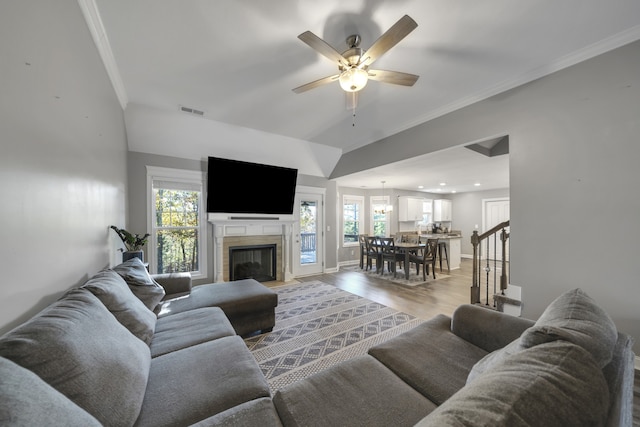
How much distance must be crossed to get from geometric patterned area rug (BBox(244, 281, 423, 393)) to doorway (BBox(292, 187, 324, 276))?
55.8 inches

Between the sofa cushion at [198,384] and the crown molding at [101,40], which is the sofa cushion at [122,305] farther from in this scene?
the crown molding at [101,40]

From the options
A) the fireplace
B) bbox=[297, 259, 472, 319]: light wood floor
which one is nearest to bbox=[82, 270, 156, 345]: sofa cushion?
the fireplace

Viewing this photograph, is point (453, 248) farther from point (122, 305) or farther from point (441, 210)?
point (122, 305)

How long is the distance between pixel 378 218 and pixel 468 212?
3.55 m

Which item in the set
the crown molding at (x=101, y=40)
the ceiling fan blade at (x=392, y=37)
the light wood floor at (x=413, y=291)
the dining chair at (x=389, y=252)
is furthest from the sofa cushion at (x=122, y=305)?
the dining chair at (x=389, y=252)

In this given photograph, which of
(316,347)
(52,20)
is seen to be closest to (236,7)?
(52,20)

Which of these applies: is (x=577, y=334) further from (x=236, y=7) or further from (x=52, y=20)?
(x=52, y=20)

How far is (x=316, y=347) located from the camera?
7.87 feet

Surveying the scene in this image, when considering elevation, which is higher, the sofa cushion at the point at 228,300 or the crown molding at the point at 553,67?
the crown molding at the point at 553,67

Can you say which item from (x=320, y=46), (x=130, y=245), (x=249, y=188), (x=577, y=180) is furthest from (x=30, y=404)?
(x=249, y=188)

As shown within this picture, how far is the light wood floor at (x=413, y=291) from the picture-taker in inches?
136

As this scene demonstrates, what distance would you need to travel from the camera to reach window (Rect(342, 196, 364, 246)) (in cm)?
698

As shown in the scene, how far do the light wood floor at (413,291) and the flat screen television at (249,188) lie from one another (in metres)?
1.84

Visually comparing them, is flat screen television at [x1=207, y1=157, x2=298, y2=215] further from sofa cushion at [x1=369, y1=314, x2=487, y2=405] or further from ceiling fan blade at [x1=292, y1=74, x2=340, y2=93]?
sofa cushion at [x1=369, y1=314, x2=487, y2=405]
